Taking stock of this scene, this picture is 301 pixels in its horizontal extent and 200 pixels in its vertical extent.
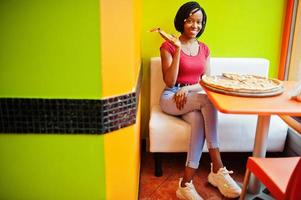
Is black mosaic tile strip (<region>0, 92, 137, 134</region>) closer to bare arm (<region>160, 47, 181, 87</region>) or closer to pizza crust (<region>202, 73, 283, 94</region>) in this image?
pizza crust (<region>202, 73, 283, 94</region>)

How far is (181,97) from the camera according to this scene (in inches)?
82.9

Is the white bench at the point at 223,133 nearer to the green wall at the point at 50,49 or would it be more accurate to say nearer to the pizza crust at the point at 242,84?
the pizza crust at the point at 242,84

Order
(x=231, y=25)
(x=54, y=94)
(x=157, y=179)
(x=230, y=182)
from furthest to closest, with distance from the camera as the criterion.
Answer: (x=231, y=25), (x=157, y=179), (x=230, y=182), (x=54, y=94)

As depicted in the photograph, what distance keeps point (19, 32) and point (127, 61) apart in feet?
1.59

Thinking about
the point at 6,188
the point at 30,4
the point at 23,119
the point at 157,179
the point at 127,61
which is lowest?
the point at 157,179

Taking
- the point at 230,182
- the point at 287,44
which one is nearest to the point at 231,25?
the point at 287,44

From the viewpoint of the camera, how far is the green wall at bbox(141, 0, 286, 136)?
2.47 metres

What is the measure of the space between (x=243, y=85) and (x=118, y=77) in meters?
0.70

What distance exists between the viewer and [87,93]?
144cm

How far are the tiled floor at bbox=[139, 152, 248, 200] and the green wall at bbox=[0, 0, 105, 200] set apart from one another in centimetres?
61

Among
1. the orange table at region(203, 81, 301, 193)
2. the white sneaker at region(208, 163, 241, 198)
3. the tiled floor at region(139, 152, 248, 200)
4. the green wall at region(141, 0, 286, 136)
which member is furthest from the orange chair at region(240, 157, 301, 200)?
the green wall at region(141, 0, 286, 136)

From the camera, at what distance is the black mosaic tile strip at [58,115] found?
4.72ft

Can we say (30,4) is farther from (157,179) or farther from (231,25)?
(231,25)

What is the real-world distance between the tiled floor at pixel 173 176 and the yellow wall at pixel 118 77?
47 cm
